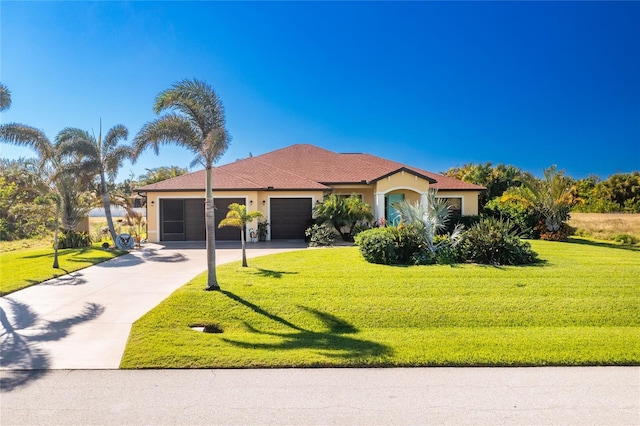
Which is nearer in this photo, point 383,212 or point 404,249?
point 404,249

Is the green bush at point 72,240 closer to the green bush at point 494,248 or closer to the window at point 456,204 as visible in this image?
the green bush at point 494,248

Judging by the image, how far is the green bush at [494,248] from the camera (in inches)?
449

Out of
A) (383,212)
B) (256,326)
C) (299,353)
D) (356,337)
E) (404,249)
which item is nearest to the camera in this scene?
(299,353)

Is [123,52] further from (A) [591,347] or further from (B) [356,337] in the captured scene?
(A) [591,347]

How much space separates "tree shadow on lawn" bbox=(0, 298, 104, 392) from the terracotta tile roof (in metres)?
12.4

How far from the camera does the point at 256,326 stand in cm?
698

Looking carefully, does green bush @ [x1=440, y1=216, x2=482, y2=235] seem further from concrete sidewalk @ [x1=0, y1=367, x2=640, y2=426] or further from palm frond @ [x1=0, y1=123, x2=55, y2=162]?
palm frond @ [x1=0, y1=123, x2=55, y2=162]

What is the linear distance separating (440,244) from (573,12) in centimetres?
1238

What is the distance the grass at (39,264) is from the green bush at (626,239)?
2590 cm

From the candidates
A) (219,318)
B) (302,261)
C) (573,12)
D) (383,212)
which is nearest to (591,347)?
(219,318)

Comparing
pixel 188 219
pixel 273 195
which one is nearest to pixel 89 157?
pixel 188 219

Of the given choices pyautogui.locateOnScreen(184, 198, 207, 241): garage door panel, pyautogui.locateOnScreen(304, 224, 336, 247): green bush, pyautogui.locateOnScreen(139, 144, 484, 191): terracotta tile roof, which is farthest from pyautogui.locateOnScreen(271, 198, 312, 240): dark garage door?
pyautogui.locateOnScreen(184, 198, 207, 241): garage door panel

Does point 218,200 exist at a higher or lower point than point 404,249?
higher

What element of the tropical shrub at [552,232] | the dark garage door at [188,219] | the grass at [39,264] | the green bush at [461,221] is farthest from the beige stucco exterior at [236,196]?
the tropical shrub at [552,232]
